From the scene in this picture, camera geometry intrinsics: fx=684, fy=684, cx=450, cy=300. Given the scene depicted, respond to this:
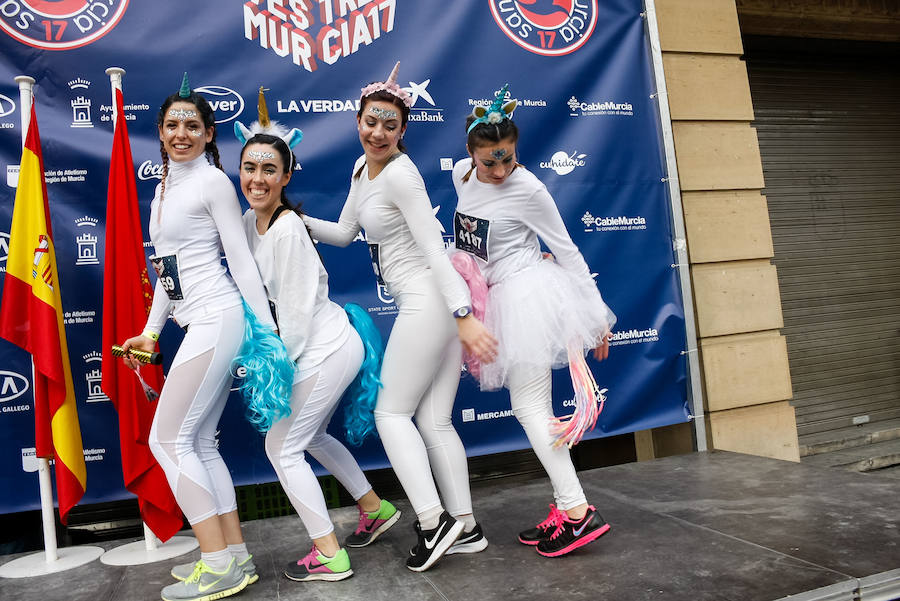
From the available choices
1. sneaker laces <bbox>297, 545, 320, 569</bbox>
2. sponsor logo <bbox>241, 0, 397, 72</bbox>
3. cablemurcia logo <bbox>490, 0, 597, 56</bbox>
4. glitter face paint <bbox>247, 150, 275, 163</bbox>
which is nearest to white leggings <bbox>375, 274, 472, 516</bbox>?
sneaker laces <bbox>297, 545, 320, 569</bbox>

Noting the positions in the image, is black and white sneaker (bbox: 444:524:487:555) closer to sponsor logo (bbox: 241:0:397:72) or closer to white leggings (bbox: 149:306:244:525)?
white leggings (bbox: 149:306:244:525)

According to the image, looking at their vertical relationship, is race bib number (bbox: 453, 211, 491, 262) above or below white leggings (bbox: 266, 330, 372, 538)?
above

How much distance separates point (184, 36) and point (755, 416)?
4041 millimetres

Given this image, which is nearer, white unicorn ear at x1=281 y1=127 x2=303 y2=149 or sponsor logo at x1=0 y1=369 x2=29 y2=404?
white unicorn ear at x1=281 y1=127 x2=303 y2=149

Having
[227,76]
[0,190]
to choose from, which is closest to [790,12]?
[227,76]

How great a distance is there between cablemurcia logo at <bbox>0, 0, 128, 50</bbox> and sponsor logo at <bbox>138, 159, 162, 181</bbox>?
25.7 inches

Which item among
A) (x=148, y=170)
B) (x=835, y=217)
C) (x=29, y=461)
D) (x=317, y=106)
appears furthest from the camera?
(x=835, y=217)

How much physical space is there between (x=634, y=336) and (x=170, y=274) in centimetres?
270

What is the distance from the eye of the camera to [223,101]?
3.57 metres

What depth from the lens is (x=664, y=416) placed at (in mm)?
4168

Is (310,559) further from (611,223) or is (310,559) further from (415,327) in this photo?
(611,223)

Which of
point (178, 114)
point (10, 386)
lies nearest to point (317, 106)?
point (178, 114)

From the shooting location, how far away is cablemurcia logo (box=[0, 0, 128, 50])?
3.33 meters

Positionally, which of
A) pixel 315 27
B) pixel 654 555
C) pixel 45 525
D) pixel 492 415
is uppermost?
pixel 315 27
